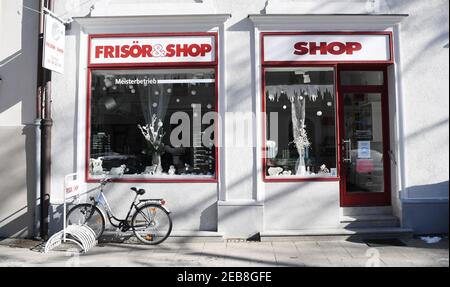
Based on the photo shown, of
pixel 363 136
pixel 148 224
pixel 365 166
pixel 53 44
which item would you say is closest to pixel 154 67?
pixel 53 44

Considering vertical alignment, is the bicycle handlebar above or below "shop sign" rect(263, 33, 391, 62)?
below

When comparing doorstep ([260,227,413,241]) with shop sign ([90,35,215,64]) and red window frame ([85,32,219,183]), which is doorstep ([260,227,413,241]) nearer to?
red window frame ([85,32,219,183])

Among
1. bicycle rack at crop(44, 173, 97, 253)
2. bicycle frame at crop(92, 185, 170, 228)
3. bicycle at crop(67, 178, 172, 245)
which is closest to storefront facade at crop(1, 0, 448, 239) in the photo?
bicycle frame at crop(92, 185, 170, 228)

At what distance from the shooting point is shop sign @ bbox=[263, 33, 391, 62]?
300 inches

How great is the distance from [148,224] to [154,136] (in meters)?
1.76

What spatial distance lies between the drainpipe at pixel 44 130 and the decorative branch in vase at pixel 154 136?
1700 millimetres

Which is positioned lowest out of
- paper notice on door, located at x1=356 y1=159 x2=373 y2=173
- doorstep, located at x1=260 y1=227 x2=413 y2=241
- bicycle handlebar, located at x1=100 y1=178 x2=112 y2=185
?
doorstep, located at x1=260 y1=227 x2=413 y2=241

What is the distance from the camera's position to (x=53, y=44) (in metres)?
7.20

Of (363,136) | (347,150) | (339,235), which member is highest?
(363,136)

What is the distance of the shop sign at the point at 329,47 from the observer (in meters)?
7.62

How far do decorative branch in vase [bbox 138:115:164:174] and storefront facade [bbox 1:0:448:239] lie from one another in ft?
0.07

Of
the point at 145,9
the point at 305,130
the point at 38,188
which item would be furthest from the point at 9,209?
the point at 305,130

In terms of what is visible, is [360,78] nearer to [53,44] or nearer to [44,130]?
[53,44]

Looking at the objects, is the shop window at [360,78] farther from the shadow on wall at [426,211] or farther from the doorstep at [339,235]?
the doorstep at [339,235]
